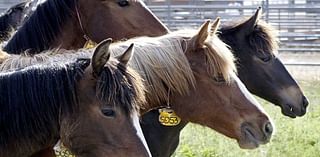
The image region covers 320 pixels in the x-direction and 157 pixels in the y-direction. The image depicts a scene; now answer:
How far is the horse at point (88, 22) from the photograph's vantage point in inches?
195

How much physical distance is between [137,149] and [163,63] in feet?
3.49

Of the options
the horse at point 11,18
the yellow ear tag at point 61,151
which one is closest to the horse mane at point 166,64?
the yellow ear tag at point 61,151

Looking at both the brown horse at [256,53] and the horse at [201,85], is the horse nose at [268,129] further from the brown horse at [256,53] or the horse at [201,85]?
the brown horse at [256,53]

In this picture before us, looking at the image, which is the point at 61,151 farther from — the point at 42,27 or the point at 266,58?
the point at 266,58

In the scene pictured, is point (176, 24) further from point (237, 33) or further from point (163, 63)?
point (163, 63)

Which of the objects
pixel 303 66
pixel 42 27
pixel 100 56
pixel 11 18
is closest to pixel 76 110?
pixel 100 56

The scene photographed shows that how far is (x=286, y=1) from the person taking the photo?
15633mm

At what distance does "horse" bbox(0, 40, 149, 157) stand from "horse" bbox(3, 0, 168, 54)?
1.68 meters

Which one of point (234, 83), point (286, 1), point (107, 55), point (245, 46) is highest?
point (107, 55)

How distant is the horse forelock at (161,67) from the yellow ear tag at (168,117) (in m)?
0.20

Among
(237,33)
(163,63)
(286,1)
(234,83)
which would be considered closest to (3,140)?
(163,63)

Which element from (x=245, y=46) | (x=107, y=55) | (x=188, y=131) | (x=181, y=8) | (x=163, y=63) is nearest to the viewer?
(x=107, y=55)

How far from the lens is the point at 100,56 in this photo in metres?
3.20

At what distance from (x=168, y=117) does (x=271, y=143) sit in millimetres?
3338
